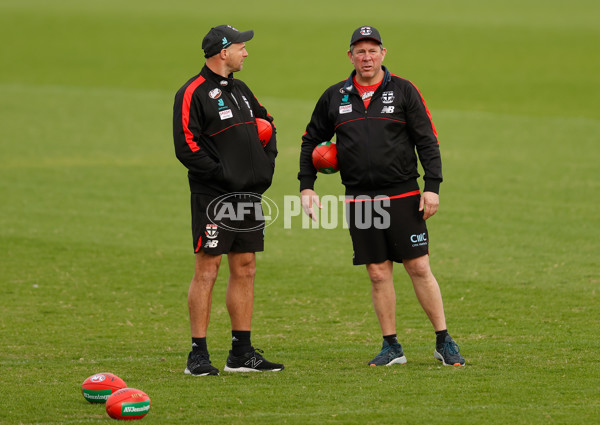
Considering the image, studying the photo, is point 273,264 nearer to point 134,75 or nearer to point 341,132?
point 341,132

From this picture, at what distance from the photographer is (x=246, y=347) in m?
7.14

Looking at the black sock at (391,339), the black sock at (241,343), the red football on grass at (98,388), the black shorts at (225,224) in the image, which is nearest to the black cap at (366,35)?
the black shorts at (225,224)

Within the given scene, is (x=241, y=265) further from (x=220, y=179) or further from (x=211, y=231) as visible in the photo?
(x=220, y=179)

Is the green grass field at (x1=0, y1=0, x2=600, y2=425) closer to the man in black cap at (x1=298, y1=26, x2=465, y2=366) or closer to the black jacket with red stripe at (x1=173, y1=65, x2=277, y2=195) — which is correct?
the man in black cap at (x1=298, y1=26, x2=465, y2=366)

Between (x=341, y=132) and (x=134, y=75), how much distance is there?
98.2 feet

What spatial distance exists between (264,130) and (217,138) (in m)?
0.40

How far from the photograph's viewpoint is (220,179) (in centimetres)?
696

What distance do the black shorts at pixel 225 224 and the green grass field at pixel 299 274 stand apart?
937 mm

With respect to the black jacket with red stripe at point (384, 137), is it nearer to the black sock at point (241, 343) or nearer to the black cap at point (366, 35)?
the black cap at point (366, 35)

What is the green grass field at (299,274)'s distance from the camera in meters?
6.24

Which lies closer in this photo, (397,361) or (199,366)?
(199,366)

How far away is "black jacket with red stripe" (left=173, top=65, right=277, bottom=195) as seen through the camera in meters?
6.91

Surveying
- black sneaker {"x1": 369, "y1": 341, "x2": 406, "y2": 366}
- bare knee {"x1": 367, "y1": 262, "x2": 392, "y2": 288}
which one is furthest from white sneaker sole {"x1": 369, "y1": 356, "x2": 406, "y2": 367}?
bare knee {"x1": 367, "y1": 262, "x2": 392, "y2": 288}

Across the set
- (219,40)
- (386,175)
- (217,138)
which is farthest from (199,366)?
(219,40)
